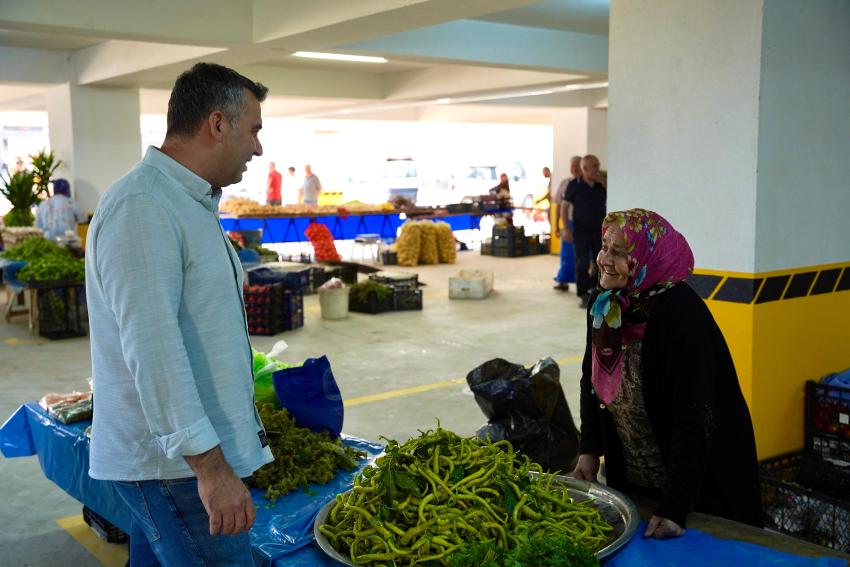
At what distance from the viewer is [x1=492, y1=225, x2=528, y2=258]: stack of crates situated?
17.1 m

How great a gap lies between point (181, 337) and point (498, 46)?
9.76 metres

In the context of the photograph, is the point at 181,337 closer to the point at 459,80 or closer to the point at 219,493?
the point at 219,493

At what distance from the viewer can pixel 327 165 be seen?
35.4 meters

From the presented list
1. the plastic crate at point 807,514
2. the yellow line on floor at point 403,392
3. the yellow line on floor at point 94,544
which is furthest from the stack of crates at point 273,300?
the plastic crate at point 807,514

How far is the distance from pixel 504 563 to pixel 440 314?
8.69m

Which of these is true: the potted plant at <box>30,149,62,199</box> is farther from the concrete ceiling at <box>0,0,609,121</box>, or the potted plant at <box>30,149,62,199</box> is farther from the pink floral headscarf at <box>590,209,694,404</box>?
the pink floral headscarf at <box>590,209,694,404</box>

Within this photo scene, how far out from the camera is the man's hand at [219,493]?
203 centimetres

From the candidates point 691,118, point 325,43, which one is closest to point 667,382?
point 691,118

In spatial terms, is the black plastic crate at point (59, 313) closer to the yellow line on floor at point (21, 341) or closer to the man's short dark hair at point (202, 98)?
the yellow line on floor at point (21, 341)

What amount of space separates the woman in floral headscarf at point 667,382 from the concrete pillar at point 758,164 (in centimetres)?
220

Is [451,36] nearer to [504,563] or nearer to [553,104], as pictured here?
[553,104]

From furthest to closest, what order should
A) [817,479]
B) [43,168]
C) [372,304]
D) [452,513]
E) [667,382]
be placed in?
1. [43,168]
2. [372,304]
3. [817,479]
4. [667,382]
5. [452,513]

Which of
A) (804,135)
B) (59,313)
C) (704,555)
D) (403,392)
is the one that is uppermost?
(804,135)

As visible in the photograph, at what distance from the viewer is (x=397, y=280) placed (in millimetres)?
11336
